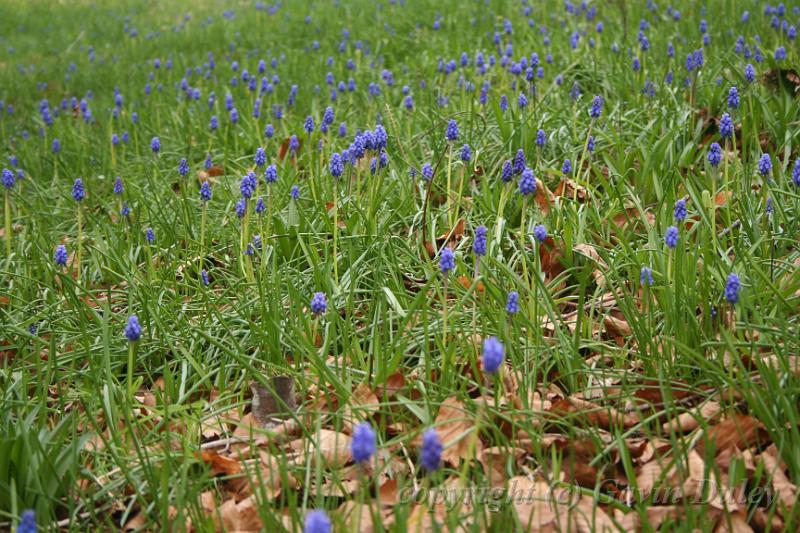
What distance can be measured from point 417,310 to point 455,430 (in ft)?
2.11

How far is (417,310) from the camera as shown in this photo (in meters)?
2.77

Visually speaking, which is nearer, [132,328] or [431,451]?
[431,451]

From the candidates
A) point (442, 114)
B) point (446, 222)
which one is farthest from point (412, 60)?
point (446, 222)

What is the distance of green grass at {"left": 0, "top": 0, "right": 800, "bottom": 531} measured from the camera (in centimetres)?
205

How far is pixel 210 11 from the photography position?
11836 millimetres

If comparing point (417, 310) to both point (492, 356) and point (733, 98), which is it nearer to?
point (492, 356)

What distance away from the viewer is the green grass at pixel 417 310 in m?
2.05

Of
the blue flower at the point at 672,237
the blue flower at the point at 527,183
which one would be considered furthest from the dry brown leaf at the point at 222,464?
the blue flower at the point at 672,237

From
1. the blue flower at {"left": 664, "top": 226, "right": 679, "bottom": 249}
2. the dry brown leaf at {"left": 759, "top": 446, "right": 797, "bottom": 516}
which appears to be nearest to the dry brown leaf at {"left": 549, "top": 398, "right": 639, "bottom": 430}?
the dry brown leaf at {"left": 759, "top": 446, "right": 797, "bottom": 516}

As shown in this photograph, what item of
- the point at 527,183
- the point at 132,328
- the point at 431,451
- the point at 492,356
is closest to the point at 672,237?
the point at 527,183

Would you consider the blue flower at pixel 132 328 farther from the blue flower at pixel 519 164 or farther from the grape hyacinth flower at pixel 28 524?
the blue flower at pixel 519 164

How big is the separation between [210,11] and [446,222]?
9.61 m

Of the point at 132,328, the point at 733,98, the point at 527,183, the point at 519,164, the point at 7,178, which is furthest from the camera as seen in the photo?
the point at 7,178

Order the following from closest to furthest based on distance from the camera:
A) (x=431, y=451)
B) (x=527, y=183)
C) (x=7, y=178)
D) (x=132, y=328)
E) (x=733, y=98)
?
(x=431, y=451)
(x=132, y=328)
(x=527, y=183)
(x=733, y=98)
(x=7, y=178)
